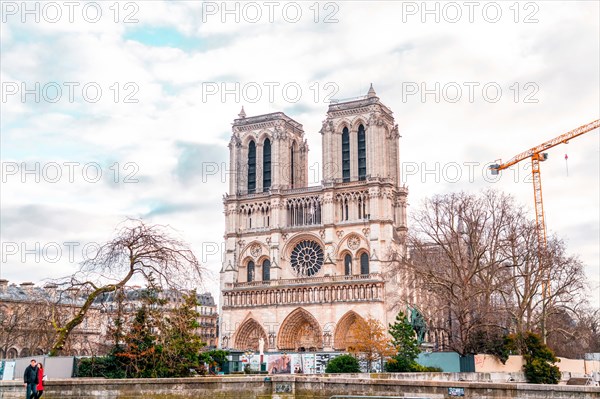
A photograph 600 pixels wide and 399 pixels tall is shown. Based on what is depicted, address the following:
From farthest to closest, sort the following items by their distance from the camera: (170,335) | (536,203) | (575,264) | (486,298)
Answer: (536,203)
(575,264)
(486,298)
(170,335)

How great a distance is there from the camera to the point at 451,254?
39281mm

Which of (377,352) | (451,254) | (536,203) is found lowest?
(377,352)

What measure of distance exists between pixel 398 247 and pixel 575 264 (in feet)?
79.0

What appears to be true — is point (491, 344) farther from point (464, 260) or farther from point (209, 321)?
point (209, 321)

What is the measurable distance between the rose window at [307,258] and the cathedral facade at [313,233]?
Answer: 0.09 meters

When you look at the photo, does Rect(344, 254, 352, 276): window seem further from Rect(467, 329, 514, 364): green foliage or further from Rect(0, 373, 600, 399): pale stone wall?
Rect(0, 373, 600, 399): pale stone wall

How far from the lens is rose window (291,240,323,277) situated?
214 ft

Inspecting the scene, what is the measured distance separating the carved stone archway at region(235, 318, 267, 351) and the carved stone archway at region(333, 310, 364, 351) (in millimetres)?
8074

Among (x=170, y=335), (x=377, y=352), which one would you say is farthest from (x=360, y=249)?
(x=170, y=335)

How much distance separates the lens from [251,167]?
7044 cm

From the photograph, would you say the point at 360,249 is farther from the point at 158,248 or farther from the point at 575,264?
the point at 158,248

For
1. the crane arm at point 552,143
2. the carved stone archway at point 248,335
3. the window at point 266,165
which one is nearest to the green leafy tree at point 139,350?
the carved stone archway at point 248,335

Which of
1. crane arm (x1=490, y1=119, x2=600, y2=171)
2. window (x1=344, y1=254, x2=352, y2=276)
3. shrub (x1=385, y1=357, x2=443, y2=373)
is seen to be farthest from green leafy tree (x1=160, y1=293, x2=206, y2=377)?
crane arm (x1=490, y1=119, x2=600, y2=171)

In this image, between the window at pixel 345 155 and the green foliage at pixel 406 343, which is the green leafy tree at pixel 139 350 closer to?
the green foliage at pixel 406 343
